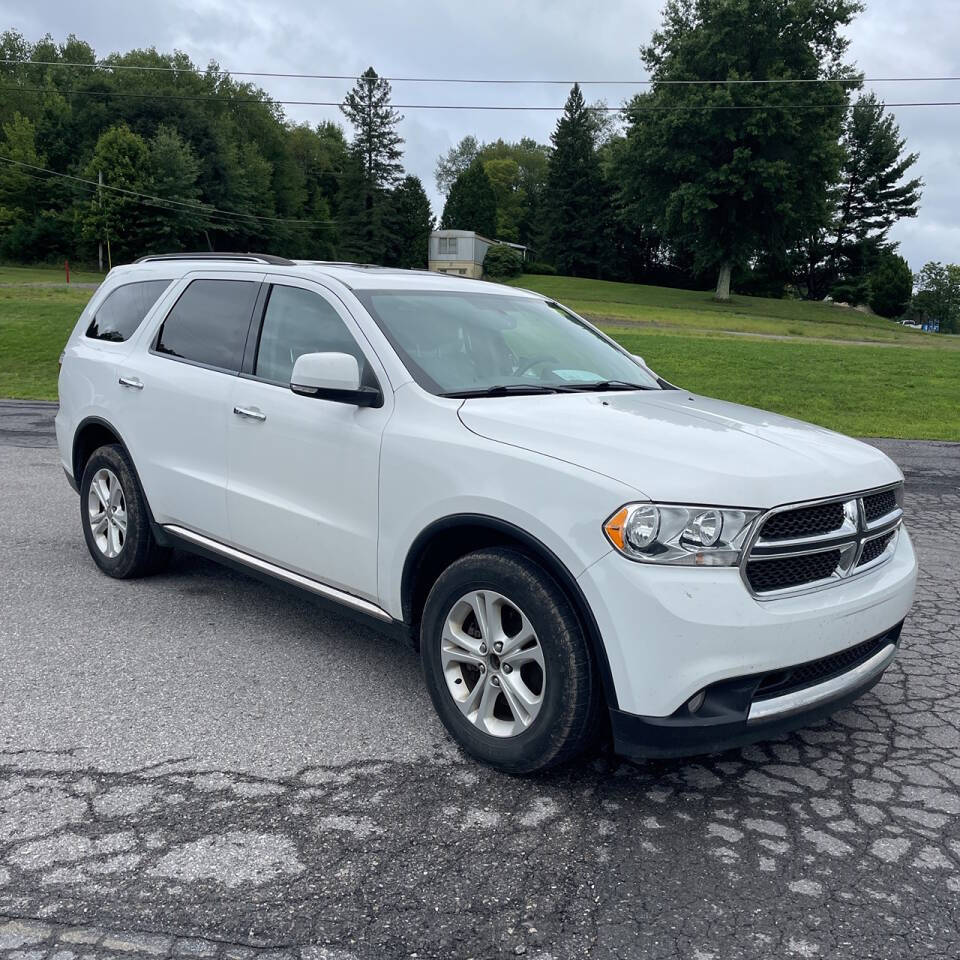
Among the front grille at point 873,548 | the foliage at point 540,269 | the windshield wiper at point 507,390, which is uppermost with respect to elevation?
the foliage at point 540,269

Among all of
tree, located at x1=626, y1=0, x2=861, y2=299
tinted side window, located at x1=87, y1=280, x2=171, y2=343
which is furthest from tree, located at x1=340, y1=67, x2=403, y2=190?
tinted side window, located at x1=87, y1=280, x2=171, y2=343

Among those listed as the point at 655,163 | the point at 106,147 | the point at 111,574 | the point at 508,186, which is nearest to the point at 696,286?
the point at 655,163

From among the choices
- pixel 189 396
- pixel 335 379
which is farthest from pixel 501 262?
pixel 335 379

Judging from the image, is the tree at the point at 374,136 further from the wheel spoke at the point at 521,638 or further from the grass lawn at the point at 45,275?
the wheel spoke at the point at 521,638

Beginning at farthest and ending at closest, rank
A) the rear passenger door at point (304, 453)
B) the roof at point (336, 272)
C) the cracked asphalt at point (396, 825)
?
the roof at point (336, 272) < the rear passenger door at point (304, 453) < the cracked asphalt at point (396, 825)

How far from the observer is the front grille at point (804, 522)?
3.00m

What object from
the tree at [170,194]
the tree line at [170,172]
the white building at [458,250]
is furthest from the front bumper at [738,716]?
the white building at [458,250]

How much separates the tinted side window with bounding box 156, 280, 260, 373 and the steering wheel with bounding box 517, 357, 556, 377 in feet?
4.65

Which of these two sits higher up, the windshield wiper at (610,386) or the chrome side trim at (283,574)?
the windshield wiper at (610,386)

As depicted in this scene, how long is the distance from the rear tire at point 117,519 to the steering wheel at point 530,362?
238 centimetres

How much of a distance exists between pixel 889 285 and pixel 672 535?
3060 inches

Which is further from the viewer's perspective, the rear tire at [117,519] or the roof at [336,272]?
the rear tire at [117,519]

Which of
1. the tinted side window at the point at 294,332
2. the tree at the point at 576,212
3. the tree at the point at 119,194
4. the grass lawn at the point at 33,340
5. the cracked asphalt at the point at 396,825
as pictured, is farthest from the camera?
the tree at the point at 576,212

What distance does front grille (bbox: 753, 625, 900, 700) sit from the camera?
119 inches
